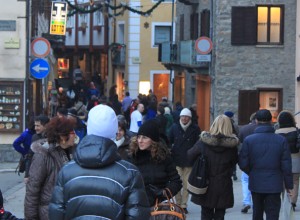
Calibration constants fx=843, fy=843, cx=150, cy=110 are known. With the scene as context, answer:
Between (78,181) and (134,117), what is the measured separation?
630 inches

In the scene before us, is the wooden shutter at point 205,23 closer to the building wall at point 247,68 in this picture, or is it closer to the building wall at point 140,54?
the building wall at point 247,68

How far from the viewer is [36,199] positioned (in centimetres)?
703

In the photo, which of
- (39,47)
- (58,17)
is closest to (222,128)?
(39,47)

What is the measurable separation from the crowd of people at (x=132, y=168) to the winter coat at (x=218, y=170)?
12 millimetres

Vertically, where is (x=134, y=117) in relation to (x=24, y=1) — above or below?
below

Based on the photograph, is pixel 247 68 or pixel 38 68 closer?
pixel 38 68

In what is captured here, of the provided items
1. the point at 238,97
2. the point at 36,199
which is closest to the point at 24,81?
the point at 238,97

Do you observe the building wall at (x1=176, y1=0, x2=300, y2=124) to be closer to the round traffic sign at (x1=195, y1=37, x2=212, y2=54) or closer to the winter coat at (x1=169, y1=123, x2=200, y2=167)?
the round traffic sign at (x1=195, y1=37, x2=212, y2=54)

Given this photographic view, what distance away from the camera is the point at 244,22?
30156 millimetres

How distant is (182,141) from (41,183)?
6.93 metres

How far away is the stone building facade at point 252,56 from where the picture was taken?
30.2 m

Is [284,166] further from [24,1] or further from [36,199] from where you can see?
[24,1]

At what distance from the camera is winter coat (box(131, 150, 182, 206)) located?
8.38m

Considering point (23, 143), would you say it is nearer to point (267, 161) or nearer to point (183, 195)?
point (183, 195)
